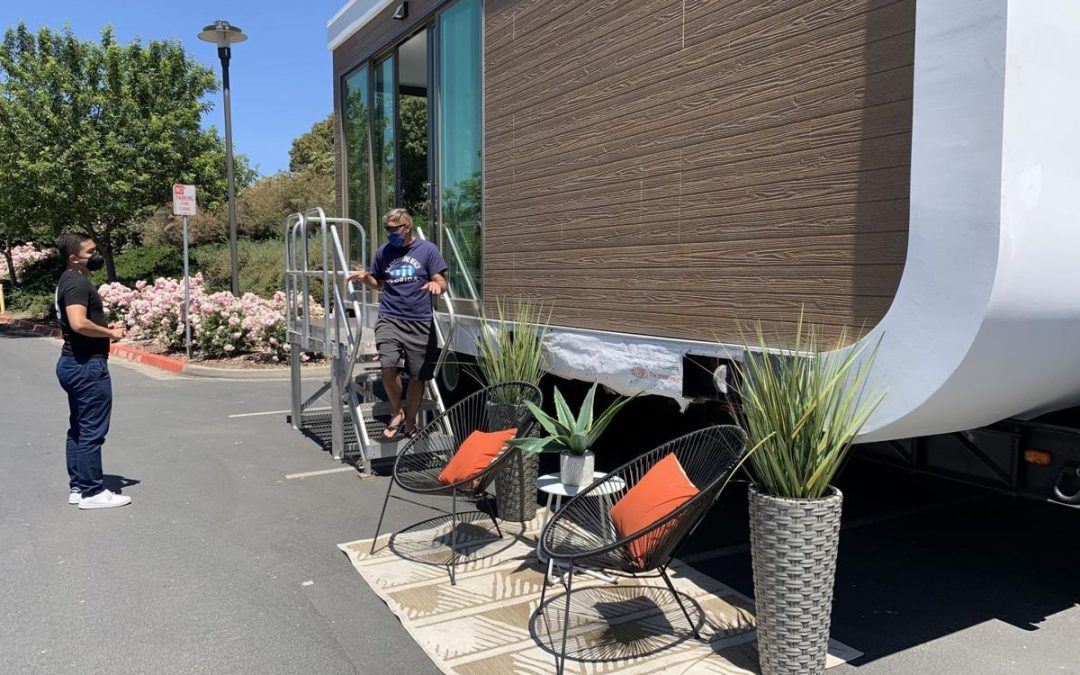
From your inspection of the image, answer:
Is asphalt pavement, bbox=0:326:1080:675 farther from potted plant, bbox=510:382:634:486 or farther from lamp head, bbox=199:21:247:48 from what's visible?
lamp head, bbox=199:21:247:48

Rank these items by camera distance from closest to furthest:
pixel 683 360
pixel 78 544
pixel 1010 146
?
pixel 1010 146 → pixel 683 360 → pixel 78 544

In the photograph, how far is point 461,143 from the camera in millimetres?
6352

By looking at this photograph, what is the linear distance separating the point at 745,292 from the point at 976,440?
114cm

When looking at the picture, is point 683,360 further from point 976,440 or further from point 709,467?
point 976,440

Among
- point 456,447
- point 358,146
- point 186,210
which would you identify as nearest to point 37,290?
point 186,210

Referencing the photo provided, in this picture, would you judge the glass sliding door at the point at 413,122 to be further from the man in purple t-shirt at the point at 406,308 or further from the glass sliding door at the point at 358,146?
the man in purple t-shirt at the point at 406,308

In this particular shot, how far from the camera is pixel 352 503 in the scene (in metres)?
5.27

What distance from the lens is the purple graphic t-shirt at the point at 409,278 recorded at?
19.2ft

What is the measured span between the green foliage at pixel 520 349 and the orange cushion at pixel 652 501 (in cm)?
156

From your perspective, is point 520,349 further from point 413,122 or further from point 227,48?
point 227,48

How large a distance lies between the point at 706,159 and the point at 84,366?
3.83 meters

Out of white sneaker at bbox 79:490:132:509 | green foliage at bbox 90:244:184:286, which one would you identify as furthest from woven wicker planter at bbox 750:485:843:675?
green foliage at bbox 90:244:184:286

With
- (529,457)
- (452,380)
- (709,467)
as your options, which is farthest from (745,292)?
(452,380)

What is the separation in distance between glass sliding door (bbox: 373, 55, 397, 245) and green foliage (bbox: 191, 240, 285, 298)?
9.37m
